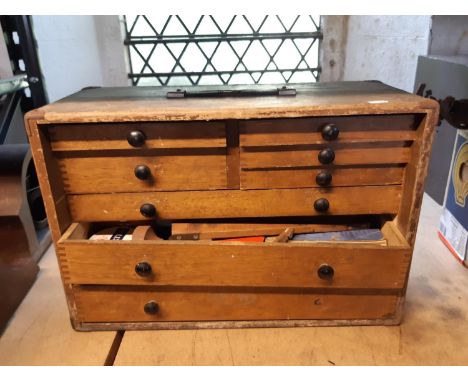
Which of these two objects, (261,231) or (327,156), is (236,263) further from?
(327,156)

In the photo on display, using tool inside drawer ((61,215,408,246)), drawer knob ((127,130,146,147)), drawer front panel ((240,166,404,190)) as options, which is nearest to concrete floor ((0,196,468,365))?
tool inside drawer ((61,215,408,246))

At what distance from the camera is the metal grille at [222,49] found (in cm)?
267

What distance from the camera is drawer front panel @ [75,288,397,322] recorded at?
2.86 feet

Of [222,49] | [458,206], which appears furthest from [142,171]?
[222,49]

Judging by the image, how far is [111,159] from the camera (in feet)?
2.62

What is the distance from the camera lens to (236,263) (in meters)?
0.82

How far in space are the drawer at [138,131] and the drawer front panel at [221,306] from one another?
0.34 metres

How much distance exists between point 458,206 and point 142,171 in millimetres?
946

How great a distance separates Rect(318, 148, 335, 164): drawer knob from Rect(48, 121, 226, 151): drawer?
21 cm

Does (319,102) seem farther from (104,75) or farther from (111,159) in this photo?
(104,75)

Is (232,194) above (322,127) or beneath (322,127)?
beneath

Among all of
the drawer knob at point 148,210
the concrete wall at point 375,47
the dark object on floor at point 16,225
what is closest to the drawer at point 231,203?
the drawer knob at point 148,210

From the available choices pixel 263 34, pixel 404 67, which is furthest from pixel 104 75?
pixel 404 67

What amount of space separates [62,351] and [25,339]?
115mm
